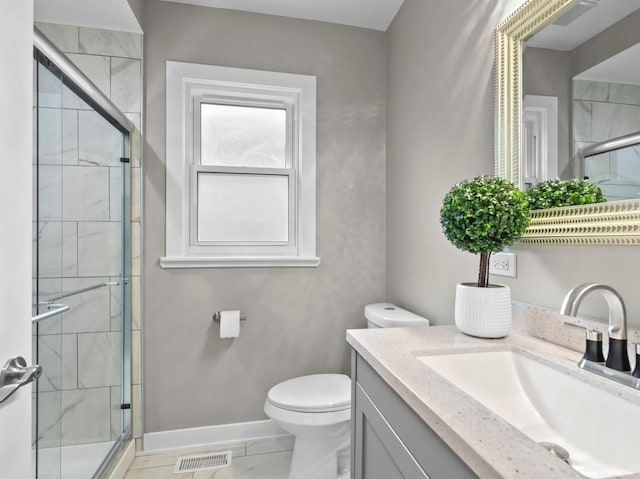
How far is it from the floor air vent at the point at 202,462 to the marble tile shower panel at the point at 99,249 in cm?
103

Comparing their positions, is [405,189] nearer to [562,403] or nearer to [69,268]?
[562,403]

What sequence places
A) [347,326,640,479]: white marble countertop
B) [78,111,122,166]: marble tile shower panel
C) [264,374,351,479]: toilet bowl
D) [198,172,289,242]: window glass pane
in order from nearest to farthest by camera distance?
1. [347,326,640,479]: white marble countertop
2. [78,111,122,166]: marble tile shower panel
3. [264,374,351,479]: toilet bowl
4. [198,172,289,242]: window glass pane

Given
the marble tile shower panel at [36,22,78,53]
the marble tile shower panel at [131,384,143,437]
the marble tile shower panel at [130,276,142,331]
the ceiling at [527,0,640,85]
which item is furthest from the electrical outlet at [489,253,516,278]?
the marble tile shower panel at [36,22,78,53]

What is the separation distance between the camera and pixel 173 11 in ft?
6.51

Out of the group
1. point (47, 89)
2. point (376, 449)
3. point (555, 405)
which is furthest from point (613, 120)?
point (47, 89)

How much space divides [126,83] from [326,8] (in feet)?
3.91

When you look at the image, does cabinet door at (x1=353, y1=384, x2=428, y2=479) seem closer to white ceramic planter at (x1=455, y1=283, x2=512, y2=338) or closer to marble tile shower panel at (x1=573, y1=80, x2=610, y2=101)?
white ceramic planter at (x1=455, y1=283, x2=512, y2=338)

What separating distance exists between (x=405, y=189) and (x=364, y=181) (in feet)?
1.09

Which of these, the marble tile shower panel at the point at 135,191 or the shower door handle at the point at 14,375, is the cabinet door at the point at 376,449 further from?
the marble tile shower panel at the point at 135,191

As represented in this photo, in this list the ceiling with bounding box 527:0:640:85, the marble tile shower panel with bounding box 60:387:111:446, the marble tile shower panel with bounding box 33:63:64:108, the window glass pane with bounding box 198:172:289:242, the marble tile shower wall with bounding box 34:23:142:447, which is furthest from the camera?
the window glass pane with bounding box 198:172:289:242

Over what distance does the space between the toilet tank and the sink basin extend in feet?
2.42

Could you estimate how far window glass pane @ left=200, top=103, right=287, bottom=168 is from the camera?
82.6 inches

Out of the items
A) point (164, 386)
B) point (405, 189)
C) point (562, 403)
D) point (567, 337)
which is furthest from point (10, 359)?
point (405, 189)

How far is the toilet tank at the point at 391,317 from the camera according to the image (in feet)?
5.55
